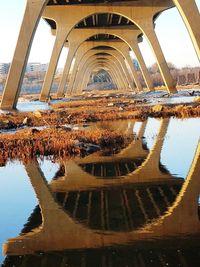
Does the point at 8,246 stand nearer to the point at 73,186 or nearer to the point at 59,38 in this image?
the point at 73,186

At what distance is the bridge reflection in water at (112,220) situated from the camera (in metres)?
4.35

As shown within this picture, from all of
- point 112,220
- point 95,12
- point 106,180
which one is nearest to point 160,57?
point 95,12

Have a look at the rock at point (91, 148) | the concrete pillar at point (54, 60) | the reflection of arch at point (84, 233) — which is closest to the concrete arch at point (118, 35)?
the concrete pillar at point (54, 60)

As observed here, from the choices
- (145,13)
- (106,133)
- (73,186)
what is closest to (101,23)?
(145,13)

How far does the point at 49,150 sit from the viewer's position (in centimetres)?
1134

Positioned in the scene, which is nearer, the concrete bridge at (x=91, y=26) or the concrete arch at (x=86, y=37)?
the concrete bridge at (x=91, y=26)

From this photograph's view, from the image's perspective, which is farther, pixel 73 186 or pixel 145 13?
pixel 145 13

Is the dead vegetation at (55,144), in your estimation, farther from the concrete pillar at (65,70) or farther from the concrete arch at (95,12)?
the concrete pillar at (65,70)

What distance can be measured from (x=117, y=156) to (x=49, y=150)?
7.07 feet

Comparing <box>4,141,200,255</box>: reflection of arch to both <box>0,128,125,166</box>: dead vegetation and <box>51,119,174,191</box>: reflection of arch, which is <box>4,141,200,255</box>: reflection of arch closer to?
<box>51,119,174,191</box>: reflection of arch

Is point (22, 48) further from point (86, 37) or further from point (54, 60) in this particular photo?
point (86, 37)

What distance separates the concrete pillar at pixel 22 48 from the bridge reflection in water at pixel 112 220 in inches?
804

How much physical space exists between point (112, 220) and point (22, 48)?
24.5m

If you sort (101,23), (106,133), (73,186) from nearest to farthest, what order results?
(73,186) → (106,133) → (101,23)
